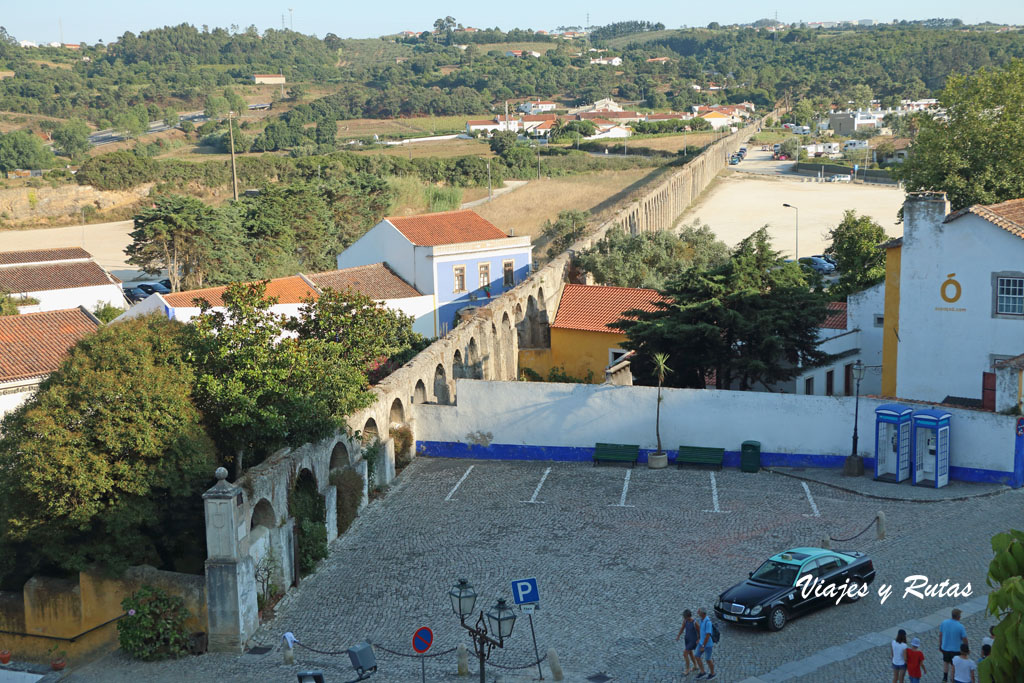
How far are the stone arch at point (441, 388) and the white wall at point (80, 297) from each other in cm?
2606

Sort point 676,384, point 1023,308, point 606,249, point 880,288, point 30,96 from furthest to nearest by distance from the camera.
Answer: point 30,96 < point 606,249 < point 880,288 < point 676,384 < point 1023,308

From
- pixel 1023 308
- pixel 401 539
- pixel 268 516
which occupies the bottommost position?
pixel 401 539

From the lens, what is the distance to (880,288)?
34.5 metres

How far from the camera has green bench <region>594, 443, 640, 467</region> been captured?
28.0 meters

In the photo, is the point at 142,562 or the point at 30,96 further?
the point at 30,96

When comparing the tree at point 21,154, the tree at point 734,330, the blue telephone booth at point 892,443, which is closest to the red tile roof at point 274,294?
the tree at point 734,330

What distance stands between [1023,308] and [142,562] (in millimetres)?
21133

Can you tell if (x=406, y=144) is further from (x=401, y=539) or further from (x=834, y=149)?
(x=401, y=539)

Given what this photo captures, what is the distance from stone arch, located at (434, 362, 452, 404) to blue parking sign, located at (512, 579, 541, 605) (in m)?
16.6

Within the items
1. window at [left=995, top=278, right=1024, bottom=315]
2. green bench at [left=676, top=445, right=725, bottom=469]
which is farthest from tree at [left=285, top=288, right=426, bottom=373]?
window at [left=995, top=278, right=1024, bottom=315]

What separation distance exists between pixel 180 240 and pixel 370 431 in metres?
37.5

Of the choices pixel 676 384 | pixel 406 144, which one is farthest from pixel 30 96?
pixel 676 384

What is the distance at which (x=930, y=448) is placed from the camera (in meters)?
25.4

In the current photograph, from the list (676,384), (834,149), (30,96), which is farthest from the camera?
(30,96)
